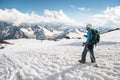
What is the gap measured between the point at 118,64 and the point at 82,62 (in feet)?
7.88

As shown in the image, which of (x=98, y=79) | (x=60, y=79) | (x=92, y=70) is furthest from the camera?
(x=92, y=70)

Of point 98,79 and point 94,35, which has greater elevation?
point 94,35

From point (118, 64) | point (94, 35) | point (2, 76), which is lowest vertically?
point (2, 76)

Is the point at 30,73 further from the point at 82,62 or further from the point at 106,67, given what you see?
the point at 106,67

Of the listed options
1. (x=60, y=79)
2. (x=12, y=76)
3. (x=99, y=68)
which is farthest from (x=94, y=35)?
(x=12, y=76)

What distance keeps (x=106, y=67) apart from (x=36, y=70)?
4.73 meters

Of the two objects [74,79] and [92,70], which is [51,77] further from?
[92,70]

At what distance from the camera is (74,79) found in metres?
9.60

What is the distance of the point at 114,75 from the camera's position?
9.51m

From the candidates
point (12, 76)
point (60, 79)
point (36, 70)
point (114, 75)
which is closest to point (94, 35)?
point (114, 75)

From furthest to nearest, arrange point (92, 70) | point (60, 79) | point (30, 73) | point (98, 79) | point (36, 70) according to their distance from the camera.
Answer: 1. point (36, 70)
2. point (30, 73)
3. point (92, 70)
4. point (60, 79)
5. point (98, 79)

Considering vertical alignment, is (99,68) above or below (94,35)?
below

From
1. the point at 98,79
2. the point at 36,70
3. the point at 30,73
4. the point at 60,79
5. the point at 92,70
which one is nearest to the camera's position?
the point at 98,79

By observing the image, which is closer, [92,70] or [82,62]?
[92,70]
